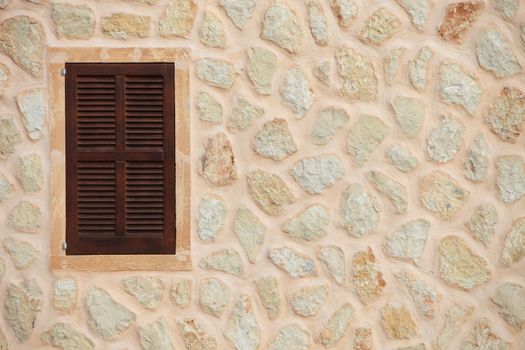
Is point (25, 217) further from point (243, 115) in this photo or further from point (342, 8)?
point (342, 8)

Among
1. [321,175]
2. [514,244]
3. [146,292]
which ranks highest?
[321,175]

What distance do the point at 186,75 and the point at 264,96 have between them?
42 cm

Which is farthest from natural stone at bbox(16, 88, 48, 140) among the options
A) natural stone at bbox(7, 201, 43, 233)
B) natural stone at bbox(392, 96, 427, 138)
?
natural stone at bbox(392, 96, 427, 138)

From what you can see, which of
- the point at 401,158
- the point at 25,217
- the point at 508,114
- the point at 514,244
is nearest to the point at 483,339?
the point at 514,244

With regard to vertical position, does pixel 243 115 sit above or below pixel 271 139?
above

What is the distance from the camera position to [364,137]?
13.6 feet

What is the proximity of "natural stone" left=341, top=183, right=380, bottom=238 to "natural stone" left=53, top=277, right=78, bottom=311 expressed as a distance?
1.45m

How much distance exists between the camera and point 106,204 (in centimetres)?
419

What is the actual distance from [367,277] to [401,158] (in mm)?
645

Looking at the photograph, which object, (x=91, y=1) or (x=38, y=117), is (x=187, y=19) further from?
(x=38, y=117)

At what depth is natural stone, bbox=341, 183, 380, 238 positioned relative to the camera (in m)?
4.14

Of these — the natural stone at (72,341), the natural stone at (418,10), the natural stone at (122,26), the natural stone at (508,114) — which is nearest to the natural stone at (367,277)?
the natural stone at (508,114)

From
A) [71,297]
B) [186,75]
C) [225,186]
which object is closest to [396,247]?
[225,186]

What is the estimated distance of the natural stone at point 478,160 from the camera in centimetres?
414
